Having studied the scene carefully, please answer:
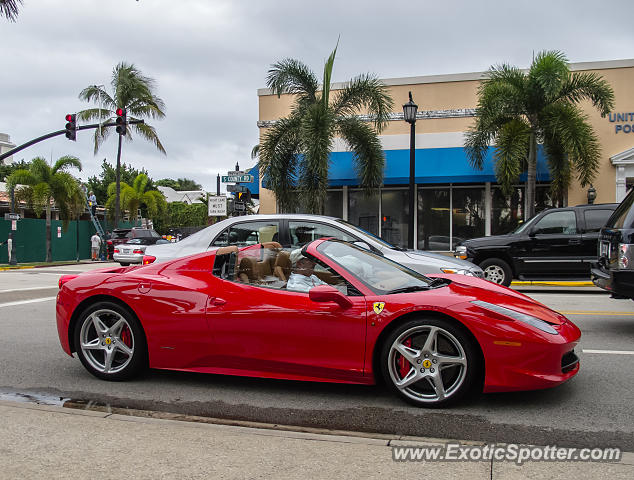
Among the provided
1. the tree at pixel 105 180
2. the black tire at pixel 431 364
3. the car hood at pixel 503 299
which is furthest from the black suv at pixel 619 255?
the tree at pixel 105 180

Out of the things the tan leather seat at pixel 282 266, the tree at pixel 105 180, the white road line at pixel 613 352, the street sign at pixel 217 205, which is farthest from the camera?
the tree at pixel 105 180

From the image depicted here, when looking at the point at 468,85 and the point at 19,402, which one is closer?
the point at 19,402

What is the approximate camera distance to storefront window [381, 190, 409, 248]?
21.2m

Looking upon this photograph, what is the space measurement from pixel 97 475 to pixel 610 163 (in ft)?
66.0

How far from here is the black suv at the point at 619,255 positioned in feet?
21.7

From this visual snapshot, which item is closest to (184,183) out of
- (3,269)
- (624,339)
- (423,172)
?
(3,269)

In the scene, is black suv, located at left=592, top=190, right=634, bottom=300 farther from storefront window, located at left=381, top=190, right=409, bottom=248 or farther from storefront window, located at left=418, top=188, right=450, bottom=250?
storefront window, located at left=381, top=190, right=409, bottom=248

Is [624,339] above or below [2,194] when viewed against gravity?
below

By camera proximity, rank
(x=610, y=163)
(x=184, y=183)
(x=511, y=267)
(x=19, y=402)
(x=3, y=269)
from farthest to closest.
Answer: (x=184, y=183) < (x=3, y=269) < (x=610, y=163) < (x=511, y=267) < (x=19, y=402)

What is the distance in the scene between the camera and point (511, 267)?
40.7 ft

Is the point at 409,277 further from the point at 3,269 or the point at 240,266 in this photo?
the point at 3,269

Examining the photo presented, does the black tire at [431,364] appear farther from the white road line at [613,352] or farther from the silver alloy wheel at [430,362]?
the white road line at [613,352]

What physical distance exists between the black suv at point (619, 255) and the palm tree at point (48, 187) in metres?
27.7

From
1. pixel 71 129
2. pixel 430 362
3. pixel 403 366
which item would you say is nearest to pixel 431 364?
pixel 430 362
